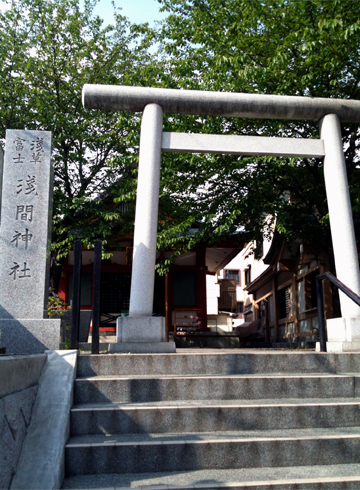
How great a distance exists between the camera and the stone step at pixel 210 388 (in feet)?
15.8

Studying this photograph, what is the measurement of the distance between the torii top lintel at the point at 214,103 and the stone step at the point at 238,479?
5.89 metres

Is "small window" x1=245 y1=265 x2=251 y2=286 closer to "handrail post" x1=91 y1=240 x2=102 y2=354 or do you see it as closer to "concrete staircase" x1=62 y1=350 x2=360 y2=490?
"handrail post" x1=91 y1=240 x2=102 y2=354

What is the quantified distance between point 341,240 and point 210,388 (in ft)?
12.5

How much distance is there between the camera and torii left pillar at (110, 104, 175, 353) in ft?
22.1

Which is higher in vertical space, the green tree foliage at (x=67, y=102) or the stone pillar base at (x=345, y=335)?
the green tree foliage at (x=67, y=102)

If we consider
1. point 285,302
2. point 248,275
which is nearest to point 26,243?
point 285,302

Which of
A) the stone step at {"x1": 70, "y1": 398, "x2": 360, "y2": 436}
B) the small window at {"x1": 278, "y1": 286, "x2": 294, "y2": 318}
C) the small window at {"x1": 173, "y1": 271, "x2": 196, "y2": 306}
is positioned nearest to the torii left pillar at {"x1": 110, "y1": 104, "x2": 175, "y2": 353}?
the stone step at {"x1": 70, "y1": 398, "x2": 360, "y2": 436}

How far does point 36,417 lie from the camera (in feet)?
13.3

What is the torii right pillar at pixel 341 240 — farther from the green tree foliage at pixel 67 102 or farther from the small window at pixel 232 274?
the small window at pixel 232 274

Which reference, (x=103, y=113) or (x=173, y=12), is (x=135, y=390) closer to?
(x=173, y=12)

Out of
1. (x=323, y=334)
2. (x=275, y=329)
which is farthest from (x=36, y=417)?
(x=275, y=329)

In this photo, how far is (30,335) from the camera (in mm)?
6262

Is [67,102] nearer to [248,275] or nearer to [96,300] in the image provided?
[96,300]

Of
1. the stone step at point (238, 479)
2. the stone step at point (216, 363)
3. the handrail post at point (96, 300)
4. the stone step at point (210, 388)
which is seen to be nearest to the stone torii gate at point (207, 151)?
the handrail post at point (96, 300)
